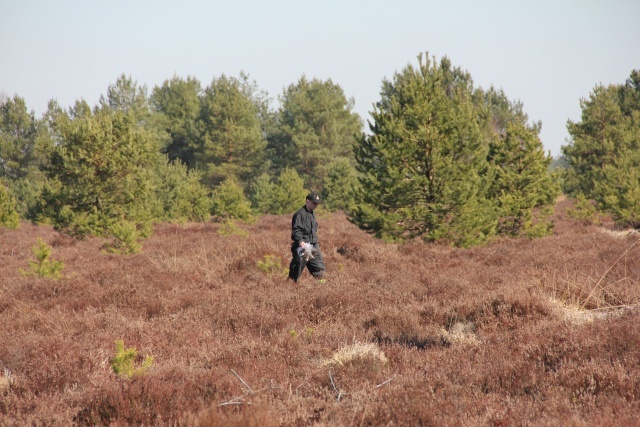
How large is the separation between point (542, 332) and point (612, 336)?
70 centimetres

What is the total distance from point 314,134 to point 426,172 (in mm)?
36329

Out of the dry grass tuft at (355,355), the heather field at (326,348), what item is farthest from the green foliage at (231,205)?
the dry grass tuft at (355,355)

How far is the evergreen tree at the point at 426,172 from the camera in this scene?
45.2ft

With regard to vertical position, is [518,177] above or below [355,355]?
above

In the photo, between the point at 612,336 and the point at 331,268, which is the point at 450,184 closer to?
the point at 331,268

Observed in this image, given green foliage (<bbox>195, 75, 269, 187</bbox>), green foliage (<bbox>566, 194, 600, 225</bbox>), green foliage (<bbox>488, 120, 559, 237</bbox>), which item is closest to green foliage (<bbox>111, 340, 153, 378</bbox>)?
green foliage (<bbox>488, 120, 559, 237</bbox>)

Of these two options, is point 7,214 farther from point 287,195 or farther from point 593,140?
point 593,140

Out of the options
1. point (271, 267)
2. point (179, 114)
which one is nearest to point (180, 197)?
point (271, 267)

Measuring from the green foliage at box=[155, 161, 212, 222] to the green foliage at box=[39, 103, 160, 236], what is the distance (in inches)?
389

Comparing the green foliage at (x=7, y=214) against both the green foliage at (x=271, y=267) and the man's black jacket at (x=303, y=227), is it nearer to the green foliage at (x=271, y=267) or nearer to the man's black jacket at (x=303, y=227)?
the green foliage at (x=271, y=267)

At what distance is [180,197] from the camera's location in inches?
1298

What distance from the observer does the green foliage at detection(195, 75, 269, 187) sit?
47.9m

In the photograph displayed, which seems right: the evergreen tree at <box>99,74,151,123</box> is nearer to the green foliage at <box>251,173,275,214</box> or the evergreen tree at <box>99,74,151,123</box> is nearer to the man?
the green foliage at <box>251,173,275,214</box>

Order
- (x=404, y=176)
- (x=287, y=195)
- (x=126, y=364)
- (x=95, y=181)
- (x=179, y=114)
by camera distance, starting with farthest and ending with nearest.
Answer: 1. (x=179, y=114)
2. (x=287, y=195)
3. (x=95, y=181)
4. (x=404, y=176)
5. (x=126, y=364)
